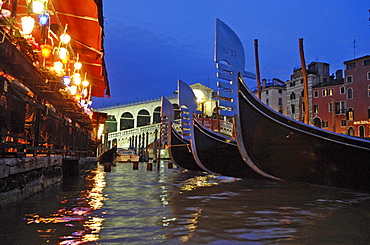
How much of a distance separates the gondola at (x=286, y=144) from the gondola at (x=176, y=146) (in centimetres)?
598

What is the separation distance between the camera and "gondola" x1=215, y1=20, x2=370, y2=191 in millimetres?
5020

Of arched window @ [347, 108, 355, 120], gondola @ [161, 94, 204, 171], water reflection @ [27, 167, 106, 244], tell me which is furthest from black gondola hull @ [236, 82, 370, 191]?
arched window @ [347, 108, 355, 120]

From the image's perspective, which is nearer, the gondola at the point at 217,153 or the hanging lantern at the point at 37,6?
the hanging lantern at the point at 37,6

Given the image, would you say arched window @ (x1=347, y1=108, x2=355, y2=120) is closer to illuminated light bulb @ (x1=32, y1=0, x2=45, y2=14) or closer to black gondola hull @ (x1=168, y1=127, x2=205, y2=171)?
black gondola hull @ (x1=168, y1=127, x2=205, y2=171)

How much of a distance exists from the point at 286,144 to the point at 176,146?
811 cm

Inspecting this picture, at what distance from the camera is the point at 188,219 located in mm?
3141

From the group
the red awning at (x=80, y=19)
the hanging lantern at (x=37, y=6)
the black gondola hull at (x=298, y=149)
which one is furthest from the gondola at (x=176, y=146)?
the hanging lantern at (x=37, y=6)

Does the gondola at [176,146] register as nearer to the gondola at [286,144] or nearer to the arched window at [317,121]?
the gondola at [286,144]

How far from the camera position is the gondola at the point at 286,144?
5.02m

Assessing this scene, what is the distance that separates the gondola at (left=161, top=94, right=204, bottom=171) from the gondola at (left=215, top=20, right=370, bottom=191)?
5976 mm

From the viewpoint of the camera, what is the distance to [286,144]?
5852mm

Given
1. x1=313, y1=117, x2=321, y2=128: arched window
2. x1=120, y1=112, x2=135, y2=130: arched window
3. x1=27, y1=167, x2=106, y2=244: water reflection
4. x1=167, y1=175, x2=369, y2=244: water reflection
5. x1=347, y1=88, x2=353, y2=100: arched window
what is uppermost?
x1=347, y1=88, x2=353, y2=100: arched window

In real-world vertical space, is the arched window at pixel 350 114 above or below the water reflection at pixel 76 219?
above

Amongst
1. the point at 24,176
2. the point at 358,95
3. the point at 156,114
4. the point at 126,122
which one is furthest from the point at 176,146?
the point at 126,122
